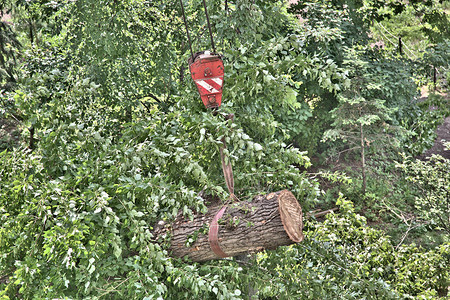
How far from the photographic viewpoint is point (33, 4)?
6.80m

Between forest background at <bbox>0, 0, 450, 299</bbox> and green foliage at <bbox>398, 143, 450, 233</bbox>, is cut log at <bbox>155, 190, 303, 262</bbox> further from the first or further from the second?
green foliage at <bbox>398, 143, 450, 233</bbox>

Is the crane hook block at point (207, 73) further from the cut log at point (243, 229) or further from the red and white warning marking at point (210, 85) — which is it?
the cut log at point (243, 229)

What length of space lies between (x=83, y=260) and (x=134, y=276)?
36cm

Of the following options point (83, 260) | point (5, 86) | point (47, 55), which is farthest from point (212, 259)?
point (5, 86)

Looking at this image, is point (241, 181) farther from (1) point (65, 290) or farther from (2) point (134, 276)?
(1) point (65, 290)

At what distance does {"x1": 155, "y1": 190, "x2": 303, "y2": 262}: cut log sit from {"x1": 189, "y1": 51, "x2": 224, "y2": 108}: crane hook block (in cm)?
91

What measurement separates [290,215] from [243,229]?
0.35 metres

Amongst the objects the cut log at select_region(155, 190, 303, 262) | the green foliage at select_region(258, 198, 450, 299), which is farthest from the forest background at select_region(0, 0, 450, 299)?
the cut log at select_region(155, 190, 303, 262)

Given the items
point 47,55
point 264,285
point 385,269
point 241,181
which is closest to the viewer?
point 264,285

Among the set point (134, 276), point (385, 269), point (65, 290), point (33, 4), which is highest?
point (33, 4)

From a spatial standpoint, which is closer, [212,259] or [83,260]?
[83,260]

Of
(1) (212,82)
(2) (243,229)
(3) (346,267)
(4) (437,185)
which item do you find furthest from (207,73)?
(4) (437,185)

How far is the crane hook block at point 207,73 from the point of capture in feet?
11.6

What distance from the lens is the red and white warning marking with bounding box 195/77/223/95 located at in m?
3.56
